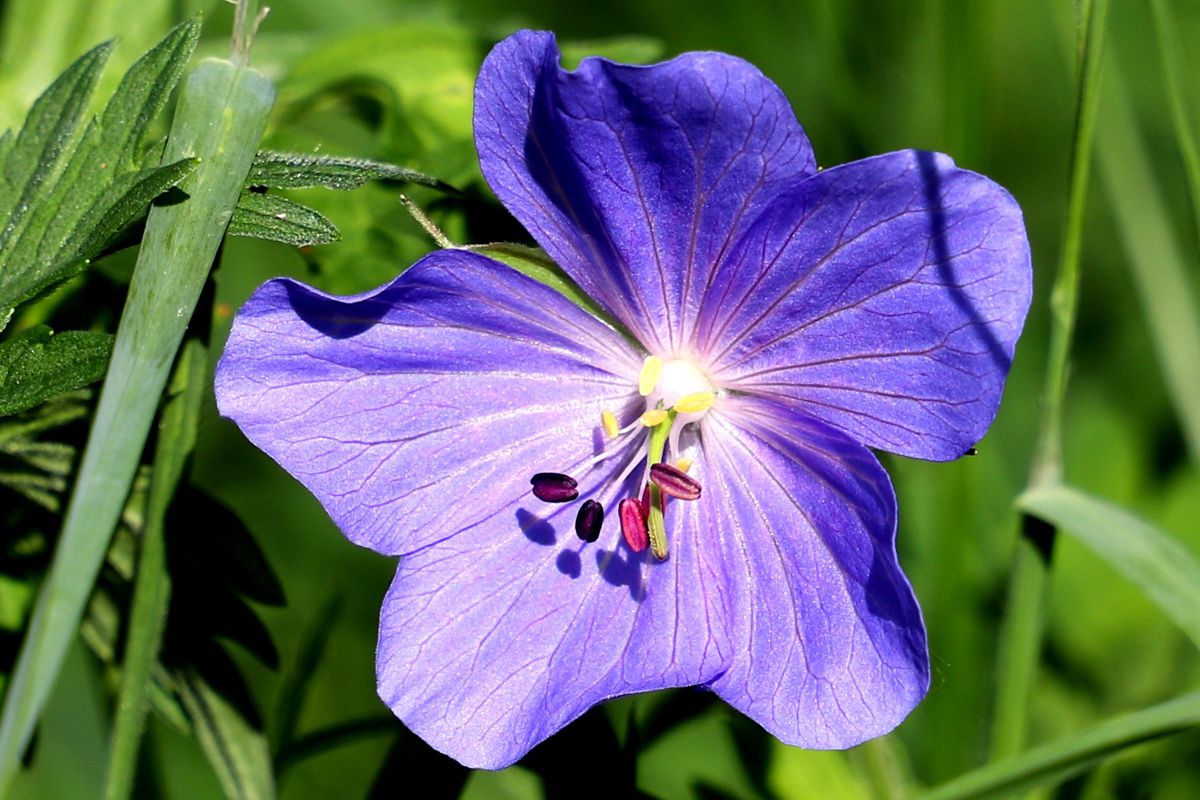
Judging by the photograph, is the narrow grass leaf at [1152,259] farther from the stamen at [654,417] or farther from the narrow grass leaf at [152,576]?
the narrow grass leaf at [152,576]

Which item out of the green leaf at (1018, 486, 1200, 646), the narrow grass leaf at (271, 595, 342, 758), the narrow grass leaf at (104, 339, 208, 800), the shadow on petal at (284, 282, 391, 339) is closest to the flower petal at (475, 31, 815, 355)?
the shadow on petal at (284, 282, 391, 339)

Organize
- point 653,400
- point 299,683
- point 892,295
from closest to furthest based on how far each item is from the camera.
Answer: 1. point 892,295
2. point 653,400
3. point 299,683

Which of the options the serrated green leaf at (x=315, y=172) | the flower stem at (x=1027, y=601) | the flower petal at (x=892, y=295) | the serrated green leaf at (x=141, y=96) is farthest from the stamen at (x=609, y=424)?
the serrated green leaf at (x=141, y=96)

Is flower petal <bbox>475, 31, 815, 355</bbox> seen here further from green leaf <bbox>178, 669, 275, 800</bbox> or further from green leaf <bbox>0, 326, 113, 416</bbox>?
green leaf <bbox>178, 669, 275, 800</bbox>

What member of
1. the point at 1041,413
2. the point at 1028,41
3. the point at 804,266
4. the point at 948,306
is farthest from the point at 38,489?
the point at 1028,41

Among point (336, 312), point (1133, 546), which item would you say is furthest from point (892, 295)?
point (336, 312)

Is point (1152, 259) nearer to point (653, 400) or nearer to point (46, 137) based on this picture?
point (653, 400)
